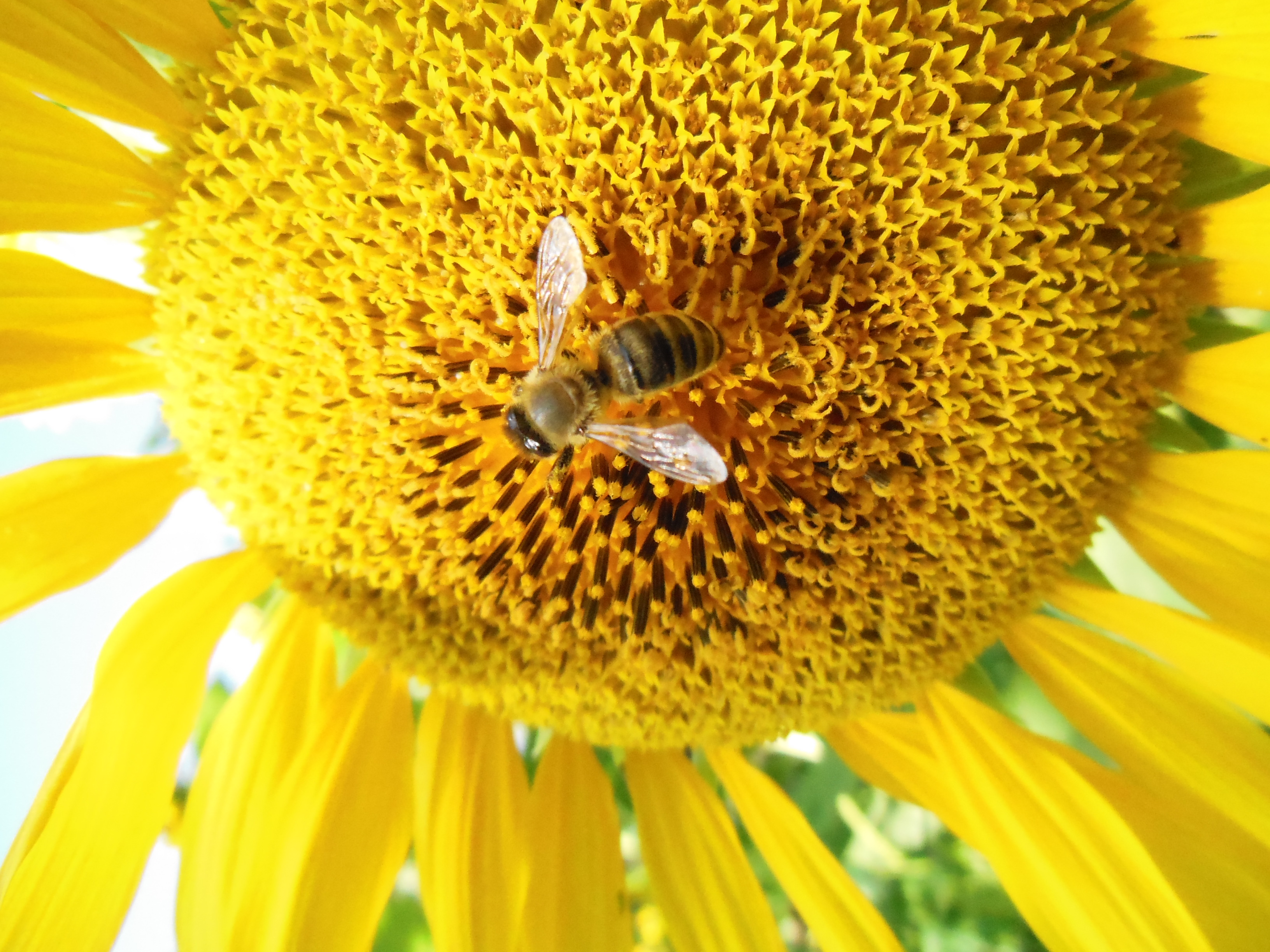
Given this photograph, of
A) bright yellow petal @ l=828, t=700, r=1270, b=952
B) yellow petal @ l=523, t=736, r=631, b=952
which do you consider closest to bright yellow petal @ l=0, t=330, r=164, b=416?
yellow petal @ l=523, t=736, r=631, b=952

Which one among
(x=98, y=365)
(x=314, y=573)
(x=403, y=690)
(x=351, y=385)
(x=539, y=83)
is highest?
(x=539, y=83)

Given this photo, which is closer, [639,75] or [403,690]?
[639,75]

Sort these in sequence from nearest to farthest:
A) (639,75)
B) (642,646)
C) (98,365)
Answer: (639,75), (642,646), (98,365)

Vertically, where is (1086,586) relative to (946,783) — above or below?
above

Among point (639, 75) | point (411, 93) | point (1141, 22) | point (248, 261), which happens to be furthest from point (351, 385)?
point (1141, 22)

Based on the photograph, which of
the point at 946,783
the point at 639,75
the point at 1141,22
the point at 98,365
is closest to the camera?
the point at 639,75

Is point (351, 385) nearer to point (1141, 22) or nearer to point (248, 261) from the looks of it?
point (248, 261)

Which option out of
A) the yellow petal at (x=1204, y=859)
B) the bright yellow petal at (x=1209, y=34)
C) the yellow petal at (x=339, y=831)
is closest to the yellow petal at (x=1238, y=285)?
the bright yellow petal at (x=1209, y=34)
